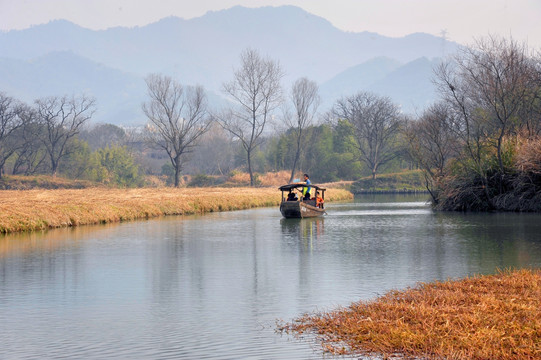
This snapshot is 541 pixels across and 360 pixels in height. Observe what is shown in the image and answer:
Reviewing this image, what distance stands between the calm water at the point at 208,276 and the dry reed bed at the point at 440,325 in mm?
Answer: 649

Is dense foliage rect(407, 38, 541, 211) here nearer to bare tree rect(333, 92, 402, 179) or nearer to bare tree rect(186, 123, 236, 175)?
bare tree rect(333, 92, 402, 179)

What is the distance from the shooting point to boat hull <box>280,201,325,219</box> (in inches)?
1334

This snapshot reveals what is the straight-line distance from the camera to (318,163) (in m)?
90.4

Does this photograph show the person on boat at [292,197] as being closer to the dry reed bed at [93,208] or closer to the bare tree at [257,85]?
the dry reed bed at [93,208]

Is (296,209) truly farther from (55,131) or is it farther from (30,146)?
(55,131)

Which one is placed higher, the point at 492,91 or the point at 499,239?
the point at 492,91

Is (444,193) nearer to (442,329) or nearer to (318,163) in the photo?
(442,329)

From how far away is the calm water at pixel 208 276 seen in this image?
30.8ft

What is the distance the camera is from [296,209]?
34062 millimetres

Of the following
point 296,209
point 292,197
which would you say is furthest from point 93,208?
point 292,197

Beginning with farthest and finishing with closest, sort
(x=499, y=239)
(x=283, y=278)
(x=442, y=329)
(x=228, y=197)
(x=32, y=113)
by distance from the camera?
(x=32, y=113)
(x=228, y=197)
(x=499, y=239)
(x=283, y=278)
(x=442, y=329)

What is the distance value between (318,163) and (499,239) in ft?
222

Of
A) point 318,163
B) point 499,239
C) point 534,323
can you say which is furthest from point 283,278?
point 318,163

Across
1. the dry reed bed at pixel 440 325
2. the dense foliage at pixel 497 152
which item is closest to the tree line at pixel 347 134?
the dense foliage at pixel 497 152
